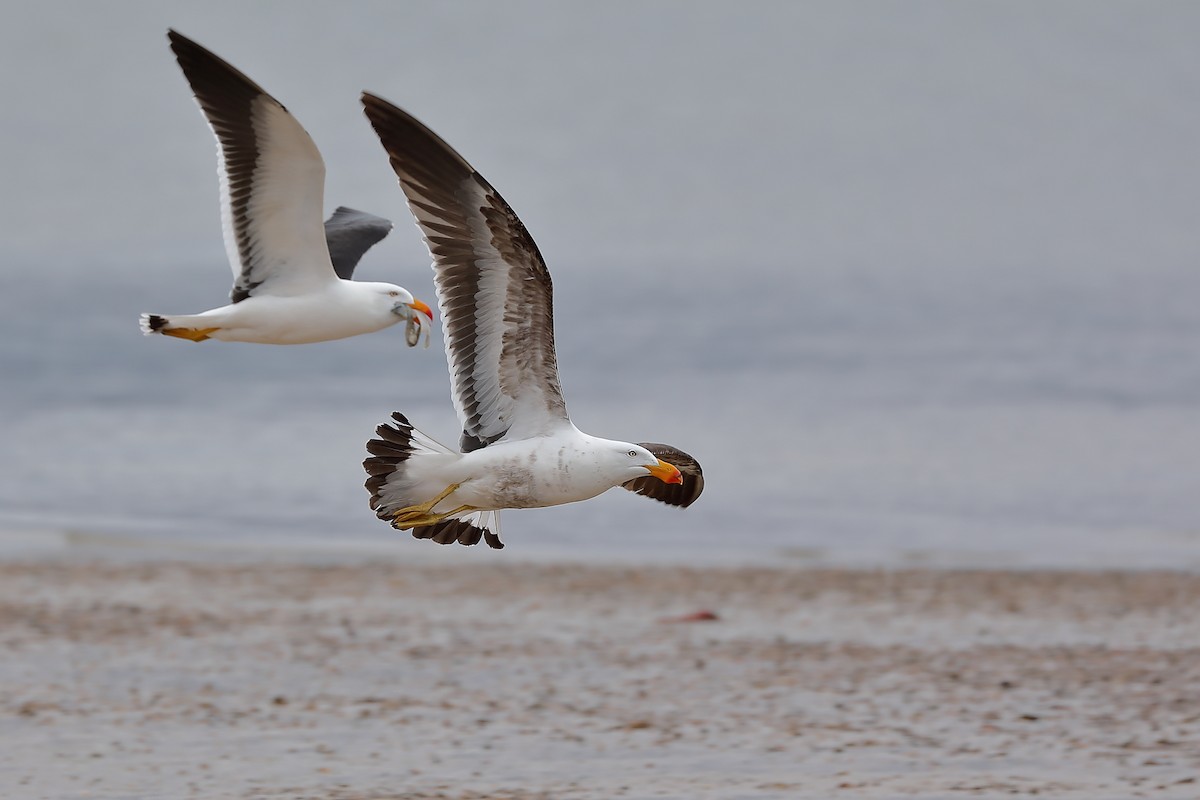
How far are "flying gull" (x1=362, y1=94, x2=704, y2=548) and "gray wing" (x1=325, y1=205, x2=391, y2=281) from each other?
2.63 metres

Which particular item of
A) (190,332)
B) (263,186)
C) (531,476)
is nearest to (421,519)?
(531,476)

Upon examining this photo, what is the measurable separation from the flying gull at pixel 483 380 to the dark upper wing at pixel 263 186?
5.16 ft

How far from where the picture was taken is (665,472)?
8.91 metres

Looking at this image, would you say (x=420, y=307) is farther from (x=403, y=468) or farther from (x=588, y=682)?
(x=588, y=682)

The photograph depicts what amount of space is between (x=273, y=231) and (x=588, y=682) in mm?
7367

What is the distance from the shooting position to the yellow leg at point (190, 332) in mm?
9800

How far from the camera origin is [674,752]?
14.3 metres

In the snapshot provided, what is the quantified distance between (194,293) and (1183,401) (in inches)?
1671

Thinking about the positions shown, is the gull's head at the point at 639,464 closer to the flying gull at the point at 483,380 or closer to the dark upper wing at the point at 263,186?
the flying gull at the point at 483,380

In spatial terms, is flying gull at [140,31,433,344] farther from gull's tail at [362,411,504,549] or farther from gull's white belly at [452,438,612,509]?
gull's white belly at [452,438,612,509]

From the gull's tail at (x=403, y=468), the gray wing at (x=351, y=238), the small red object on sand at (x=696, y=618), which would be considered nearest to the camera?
the gull's tail at (x=403, y=468)

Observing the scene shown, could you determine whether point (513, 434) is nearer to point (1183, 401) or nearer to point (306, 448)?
point (306, 448)

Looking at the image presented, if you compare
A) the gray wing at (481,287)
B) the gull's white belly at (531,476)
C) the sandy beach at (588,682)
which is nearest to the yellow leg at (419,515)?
the gull's white belly at (531,476)

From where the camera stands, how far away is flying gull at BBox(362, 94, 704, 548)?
28.7 feet
